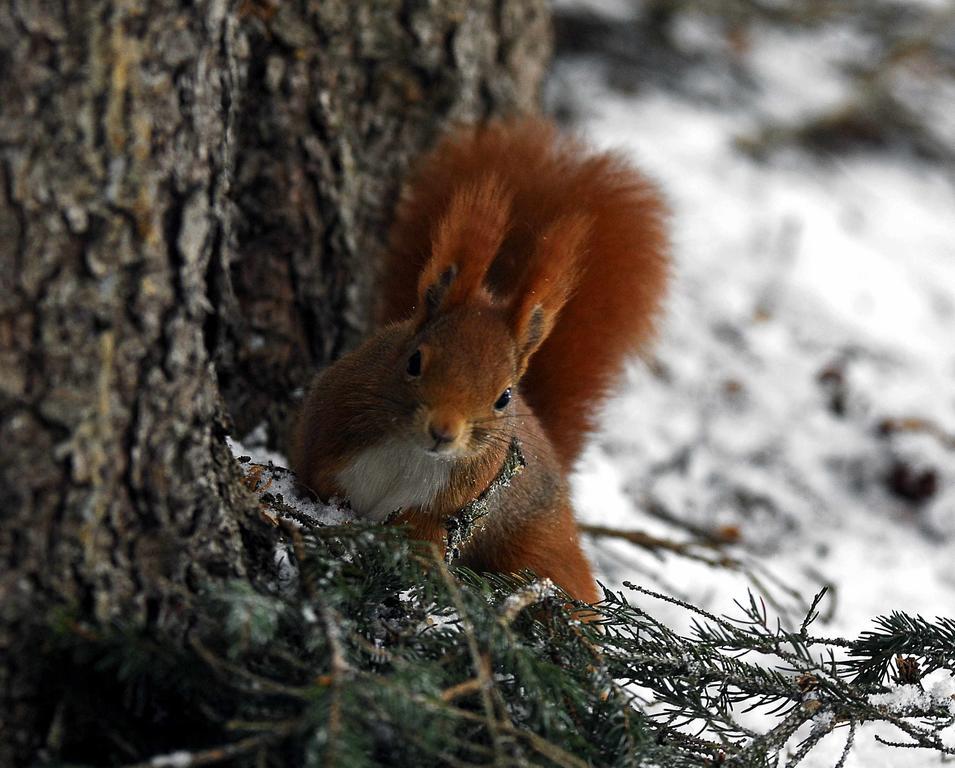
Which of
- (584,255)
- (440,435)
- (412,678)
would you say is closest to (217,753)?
(412,678)

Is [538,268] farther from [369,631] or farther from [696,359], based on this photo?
[696,359]

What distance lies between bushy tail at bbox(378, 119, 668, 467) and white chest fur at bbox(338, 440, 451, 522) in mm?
→ 286

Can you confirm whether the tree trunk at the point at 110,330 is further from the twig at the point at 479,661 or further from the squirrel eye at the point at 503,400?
the squirrel eye at the point at 503,400

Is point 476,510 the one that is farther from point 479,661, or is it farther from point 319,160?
point 319,160

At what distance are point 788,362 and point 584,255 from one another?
5.24 feet

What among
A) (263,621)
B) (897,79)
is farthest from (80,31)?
(897,79)

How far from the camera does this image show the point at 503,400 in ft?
4.85

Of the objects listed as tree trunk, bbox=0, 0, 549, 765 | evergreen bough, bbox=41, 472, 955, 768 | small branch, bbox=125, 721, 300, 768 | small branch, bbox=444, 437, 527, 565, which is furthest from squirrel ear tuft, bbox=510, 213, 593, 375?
small branch, bbox=125, 721, 300, 768

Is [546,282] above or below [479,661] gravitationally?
above

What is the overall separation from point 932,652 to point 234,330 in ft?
3.95

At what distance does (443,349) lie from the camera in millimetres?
1433

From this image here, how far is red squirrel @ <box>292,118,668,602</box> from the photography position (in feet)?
4.71

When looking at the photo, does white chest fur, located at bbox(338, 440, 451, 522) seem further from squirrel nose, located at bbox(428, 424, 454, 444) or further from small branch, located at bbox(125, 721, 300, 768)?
small branch, located at bbox(125, 721, 300, 768)

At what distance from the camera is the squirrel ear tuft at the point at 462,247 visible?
4.63 ft
